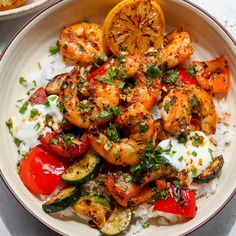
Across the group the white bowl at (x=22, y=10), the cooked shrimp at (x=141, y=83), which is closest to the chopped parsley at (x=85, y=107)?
the cooked shrimp at (x=141, y=83)

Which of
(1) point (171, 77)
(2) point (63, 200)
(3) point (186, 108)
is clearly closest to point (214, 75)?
(1) point (171, 77)

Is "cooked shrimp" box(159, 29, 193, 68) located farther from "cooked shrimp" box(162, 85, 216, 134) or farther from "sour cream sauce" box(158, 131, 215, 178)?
"sour cream sauce" box(158, 131, 215, 178)

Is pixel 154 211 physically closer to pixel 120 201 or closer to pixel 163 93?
pixel 120 201

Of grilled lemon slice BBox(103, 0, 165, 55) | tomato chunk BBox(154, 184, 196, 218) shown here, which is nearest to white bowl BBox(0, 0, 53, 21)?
grilled lemon slice BBox(103, 0, 165, 55)

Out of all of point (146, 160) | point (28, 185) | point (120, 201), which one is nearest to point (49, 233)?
point (28, 185)

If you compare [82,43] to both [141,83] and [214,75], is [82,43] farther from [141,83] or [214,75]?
[214,75]

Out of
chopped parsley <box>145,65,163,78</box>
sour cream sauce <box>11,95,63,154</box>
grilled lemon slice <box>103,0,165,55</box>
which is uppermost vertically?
grilled lemon slice <box>103,0,165,55</box>
